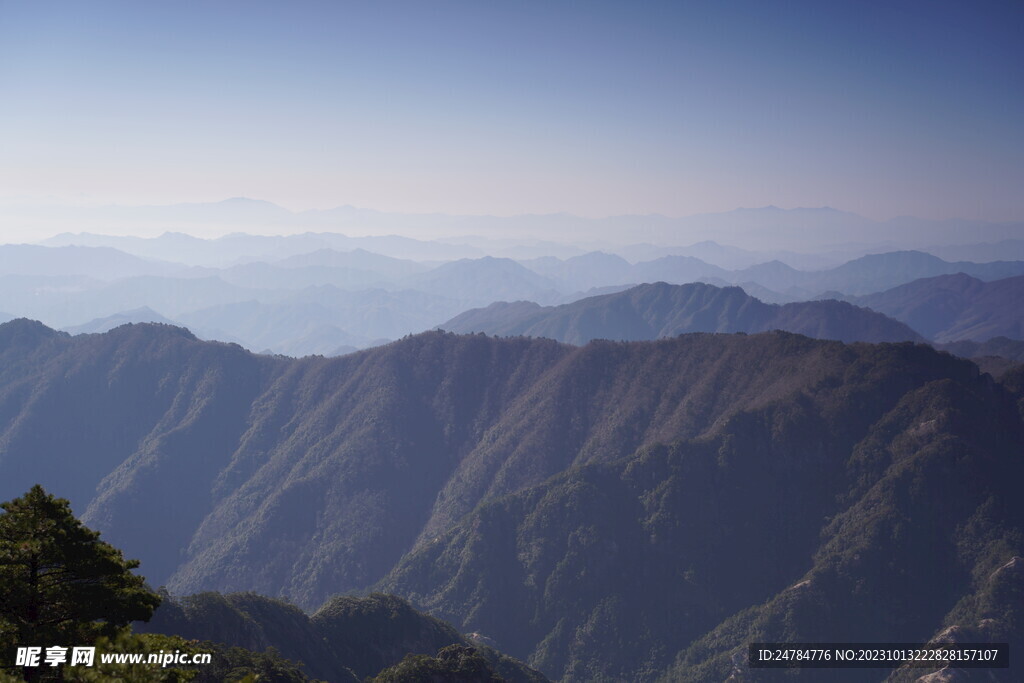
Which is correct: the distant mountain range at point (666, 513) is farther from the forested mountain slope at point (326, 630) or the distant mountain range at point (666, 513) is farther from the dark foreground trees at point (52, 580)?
the dark foreground trees at point (52, 580)

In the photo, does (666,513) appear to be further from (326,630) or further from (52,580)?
(52,580)

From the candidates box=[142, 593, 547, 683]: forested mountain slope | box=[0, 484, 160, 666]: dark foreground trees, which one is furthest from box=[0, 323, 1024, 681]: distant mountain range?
box=[0, 484, 160, 666]: dark foreground trees

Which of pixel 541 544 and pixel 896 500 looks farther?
pixel 541 544

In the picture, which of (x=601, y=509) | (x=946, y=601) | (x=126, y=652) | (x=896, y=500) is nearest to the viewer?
(x=126, y=652)

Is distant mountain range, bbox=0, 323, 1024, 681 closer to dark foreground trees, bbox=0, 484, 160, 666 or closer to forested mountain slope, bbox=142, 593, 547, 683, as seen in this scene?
forested mountain slope, bbox=142, 593, 547, 683

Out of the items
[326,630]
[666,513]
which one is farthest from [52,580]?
[666,513]

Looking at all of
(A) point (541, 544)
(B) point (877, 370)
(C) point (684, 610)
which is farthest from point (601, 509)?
(B) point (877, 370)

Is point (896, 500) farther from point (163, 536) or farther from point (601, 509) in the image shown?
point (163, 536)
